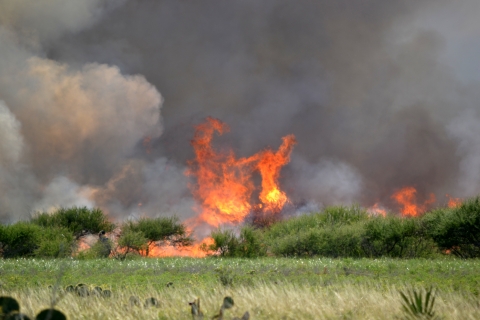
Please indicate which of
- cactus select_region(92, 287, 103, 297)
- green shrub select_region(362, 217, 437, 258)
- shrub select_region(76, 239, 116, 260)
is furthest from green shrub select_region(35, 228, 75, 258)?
cactus select_region(92, 287, 103, 297)

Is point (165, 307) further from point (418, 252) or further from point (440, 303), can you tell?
point (418, 252)

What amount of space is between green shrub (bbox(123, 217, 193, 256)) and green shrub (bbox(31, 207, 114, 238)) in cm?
299

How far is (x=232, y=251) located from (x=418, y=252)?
11763 millimetres

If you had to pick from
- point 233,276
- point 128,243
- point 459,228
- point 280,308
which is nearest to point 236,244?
point 128,243

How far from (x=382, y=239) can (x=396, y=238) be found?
0.95 metres

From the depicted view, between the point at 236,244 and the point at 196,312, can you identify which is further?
the point at 236,244

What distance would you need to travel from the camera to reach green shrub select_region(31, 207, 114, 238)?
36.4 metres

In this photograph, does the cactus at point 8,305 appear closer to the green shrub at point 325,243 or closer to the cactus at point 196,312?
the cactus at point 196,312

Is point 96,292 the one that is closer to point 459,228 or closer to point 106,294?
point 106,294

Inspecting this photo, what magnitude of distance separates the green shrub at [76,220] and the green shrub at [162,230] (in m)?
2.99

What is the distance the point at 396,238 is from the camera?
89.4 feet

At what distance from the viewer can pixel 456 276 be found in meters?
14.1

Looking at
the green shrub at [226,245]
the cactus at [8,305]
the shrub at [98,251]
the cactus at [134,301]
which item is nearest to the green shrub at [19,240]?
the shrub at [98,251]

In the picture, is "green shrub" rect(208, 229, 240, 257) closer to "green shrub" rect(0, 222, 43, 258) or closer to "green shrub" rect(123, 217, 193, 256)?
"green shrub" rect(123, 217, 193, 256)
